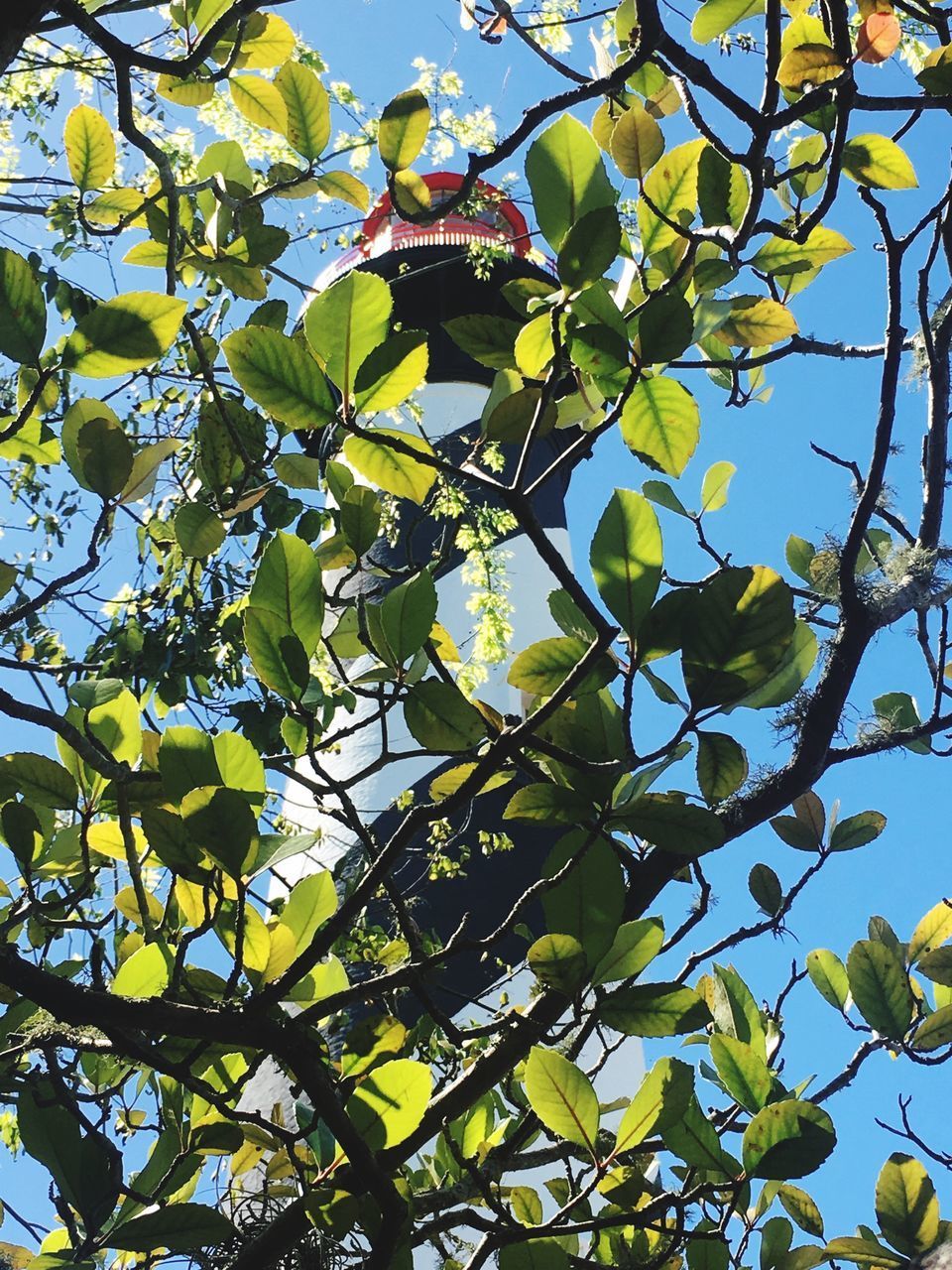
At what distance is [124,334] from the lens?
0.75 metres

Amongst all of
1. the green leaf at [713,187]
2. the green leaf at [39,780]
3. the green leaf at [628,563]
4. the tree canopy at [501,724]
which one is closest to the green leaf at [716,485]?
the tree canopy at [501,724]

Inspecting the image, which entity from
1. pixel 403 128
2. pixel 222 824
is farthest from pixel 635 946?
pixel 403 128

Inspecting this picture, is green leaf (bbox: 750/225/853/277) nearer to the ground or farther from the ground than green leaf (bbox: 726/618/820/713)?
farther from the ground

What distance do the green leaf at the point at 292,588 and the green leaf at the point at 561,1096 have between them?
0.31 meters

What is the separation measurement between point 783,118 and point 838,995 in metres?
0.87

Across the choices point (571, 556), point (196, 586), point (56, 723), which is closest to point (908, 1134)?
point (56, 723)

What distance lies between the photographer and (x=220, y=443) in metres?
1.03

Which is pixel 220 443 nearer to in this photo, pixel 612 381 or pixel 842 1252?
pixel 612 381

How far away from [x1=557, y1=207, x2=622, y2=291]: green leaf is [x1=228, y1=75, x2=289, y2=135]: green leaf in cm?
83

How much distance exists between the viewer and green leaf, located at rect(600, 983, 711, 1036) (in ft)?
2.20

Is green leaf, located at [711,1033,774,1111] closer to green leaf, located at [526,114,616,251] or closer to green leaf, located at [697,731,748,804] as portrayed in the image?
green leaf, located at [697,731,748,804]

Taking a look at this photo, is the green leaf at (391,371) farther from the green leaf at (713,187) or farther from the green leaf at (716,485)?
the green leaf at (716,485)

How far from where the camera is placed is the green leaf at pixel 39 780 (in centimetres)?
74

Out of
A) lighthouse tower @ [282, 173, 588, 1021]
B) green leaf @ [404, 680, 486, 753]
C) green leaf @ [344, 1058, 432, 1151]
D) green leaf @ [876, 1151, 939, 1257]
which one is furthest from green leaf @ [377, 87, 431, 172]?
lighthouse tower @ [282, 173, 588, 1021]
